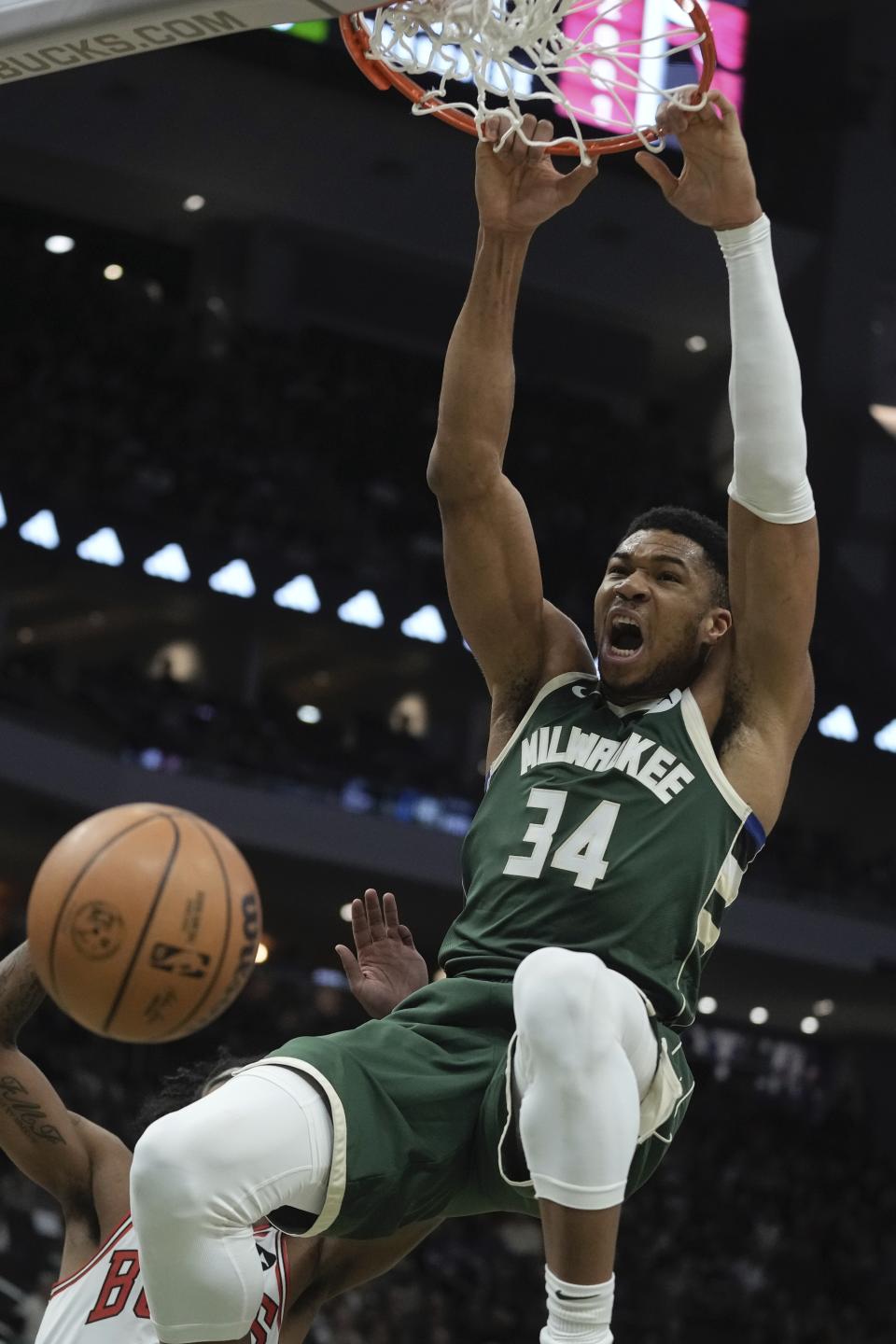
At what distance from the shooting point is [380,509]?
797 inches

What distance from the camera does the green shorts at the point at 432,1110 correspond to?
2844mm

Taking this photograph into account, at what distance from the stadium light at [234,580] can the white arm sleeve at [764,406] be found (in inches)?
633

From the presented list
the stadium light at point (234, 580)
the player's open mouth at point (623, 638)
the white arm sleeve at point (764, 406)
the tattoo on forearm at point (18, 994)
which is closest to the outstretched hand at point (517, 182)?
the white arm sleeve at point (764, 406)

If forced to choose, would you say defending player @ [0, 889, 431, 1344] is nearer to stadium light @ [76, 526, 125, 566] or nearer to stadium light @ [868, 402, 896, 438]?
stadium light @ [76, 526, 125, 566]

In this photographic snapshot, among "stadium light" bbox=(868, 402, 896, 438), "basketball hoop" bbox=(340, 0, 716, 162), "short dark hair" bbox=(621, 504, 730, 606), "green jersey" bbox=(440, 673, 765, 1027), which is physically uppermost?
"basketball hoop" bbox=(340, 0, 716, 162)

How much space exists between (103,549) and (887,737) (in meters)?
9.63

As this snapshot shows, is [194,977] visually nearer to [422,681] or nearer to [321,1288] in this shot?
[321,1288]

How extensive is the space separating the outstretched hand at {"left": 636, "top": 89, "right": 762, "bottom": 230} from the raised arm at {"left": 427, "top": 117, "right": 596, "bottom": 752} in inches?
6.7

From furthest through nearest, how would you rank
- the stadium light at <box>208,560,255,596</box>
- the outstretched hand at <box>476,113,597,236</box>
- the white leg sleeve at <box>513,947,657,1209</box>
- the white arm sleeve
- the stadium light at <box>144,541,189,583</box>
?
the stadium light at <box>208,560,255,596</box> < the stadium light at <box>144,541,189,583</box> < the outstretched hand at <box>476,113,597,236</box> < the white arm sleeve < the white leg sleeve at <box>513,947,657,1209</box>

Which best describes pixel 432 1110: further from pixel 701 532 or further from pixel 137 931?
pixel 701 532

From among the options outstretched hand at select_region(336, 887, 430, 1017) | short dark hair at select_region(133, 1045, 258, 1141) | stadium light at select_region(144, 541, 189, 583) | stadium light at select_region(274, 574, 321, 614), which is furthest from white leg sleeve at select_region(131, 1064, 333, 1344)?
stadium light at select_region(274, 574, 321, 614)

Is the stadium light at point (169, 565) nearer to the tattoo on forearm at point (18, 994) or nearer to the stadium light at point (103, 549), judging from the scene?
the stadium light at point (103, 549)

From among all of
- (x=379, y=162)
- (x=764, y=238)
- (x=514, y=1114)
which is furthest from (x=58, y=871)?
(x=379, y=162)

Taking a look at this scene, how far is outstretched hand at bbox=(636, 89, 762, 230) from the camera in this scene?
10.8 ft
